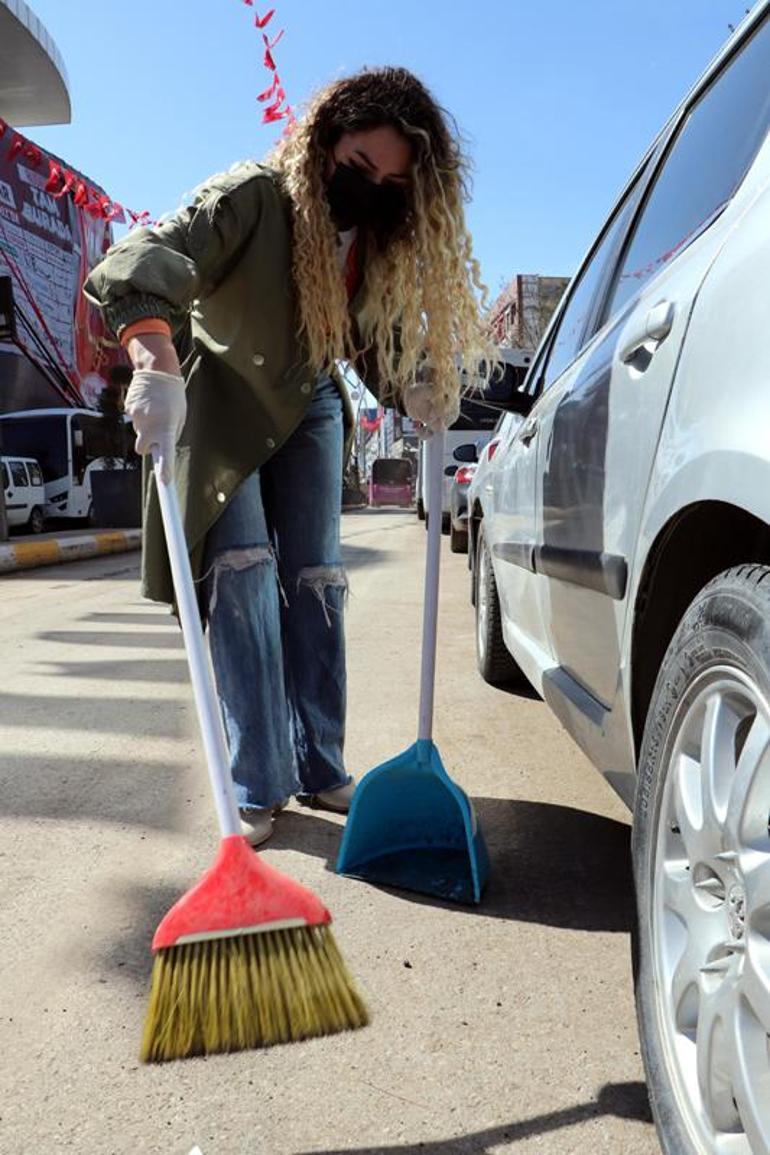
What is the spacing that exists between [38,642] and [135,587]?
118 inches

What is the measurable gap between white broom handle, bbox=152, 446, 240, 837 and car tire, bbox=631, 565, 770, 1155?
61 cm

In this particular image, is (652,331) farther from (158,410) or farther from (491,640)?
(491,640)

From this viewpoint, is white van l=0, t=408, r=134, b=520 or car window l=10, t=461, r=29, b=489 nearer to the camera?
car window l=10, t=461, r=29, b=489

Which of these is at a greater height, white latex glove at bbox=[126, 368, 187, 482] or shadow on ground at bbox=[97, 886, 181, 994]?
white latex glove at bbox=[126, 368, 187, 482]

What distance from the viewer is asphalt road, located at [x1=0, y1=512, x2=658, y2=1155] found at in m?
→ 1.37

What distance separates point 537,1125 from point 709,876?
0.49 meters

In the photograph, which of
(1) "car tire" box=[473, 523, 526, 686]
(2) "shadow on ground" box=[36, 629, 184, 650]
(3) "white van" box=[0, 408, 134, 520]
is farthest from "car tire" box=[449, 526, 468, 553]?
(3) "white van" box=[0, 408, 134, 520]

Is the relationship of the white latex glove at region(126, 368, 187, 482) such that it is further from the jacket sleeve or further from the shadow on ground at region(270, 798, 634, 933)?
the shadow on ground at region(270, 798, 634, 933)

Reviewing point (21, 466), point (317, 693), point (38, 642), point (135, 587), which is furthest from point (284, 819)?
point (21, 466)

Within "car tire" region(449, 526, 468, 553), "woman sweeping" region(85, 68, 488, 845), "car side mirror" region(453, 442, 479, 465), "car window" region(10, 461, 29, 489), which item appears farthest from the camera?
"car window" region(10, 461, 29, 489)

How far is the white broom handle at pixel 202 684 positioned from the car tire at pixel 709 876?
2.01 feet

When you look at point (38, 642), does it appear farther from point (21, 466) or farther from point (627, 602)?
point (21, 466)

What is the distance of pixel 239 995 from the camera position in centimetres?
138

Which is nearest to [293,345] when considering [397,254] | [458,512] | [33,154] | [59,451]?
[397,254]
